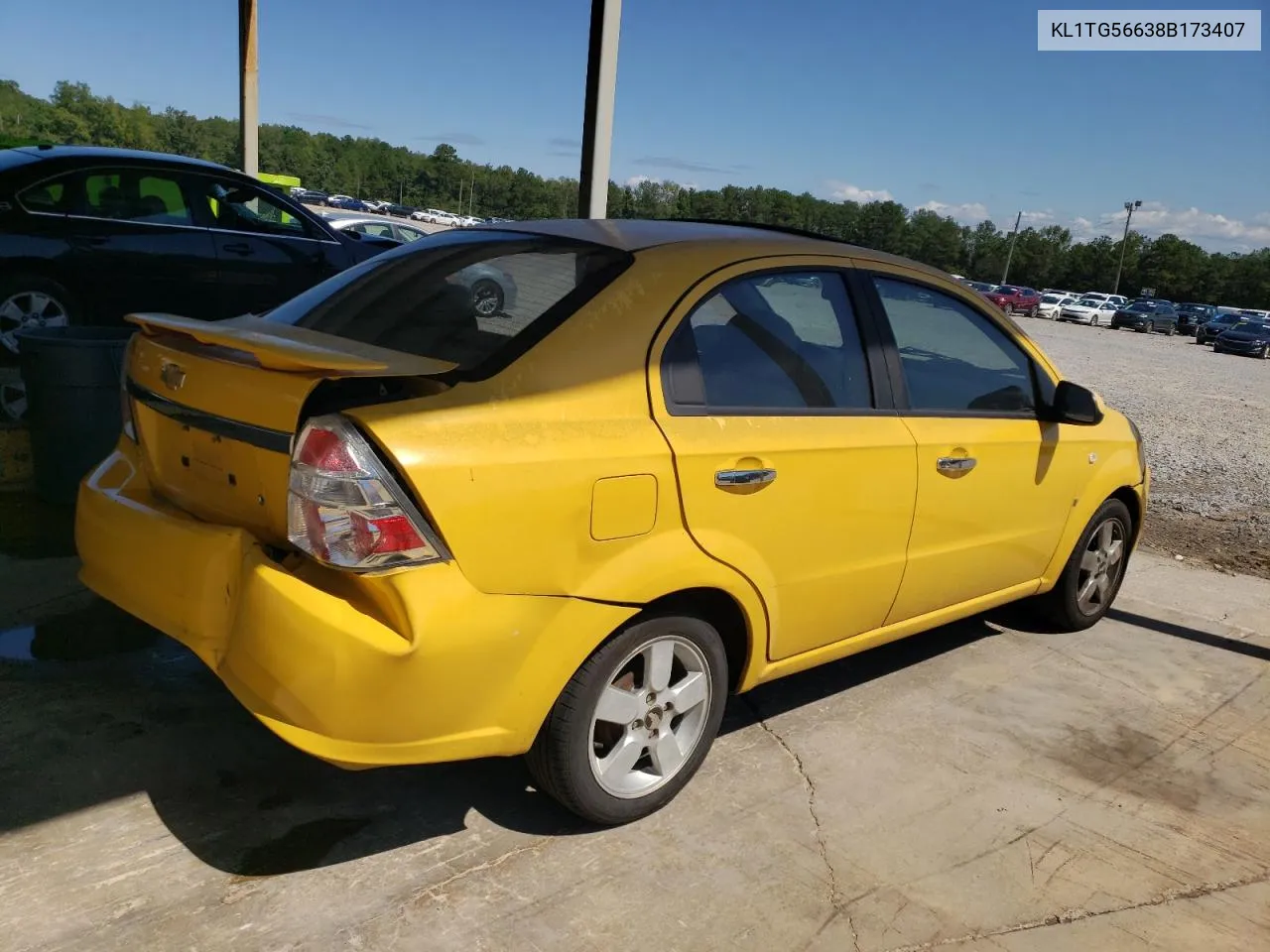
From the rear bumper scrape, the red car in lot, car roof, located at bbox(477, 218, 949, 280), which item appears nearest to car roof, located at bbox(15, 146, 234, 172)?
car roof, located at bbox(477, 218, 949, 280)

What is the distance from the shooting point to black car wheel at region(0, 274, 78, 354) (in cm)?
594

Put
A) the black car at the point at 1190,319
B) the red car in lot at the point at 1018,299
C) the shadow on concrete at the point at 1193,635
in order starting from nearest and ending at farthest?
the shadow on concrete at the point at 1193,635, the red car in lot at the point at 1018,299, the black car at the point at 1190,319

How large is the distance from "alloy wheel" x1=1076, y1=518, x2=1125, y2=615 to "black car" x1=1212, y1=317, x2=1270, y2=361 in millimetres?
37872

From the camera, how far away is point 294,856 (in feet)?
8.45

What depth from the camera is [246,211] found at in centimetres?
713

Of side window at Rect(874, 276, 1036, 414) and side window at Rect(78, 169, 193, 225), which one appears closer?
side window at Rect(874, 276, 1036, 414)

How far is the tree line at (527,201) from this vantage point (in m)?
96.2

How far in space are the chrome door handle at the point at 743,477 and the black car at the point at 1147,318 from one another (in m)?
51.5

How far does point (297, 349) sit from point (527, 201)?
113m

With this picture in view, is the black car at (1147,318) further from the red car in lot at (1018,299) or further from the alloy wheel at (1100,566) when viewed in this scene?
the alloy wheel at (1100,566)

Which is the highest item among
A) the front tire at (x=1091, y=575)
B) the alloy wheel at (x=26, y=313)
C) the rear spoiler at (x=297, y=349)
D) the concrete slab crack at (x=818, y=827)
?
the rear spoiler at (x=297, y=349)

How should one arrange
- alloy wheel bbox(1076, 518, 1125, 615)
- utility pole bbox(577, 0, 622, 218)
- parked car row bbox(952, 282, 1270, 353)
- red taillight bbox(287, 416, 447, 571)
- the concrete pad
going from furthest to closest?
parked car row bbox(952, 282, 1270, 353) < utility pole bbox(577, 0, 622, 218) < alloy wheel bbox(1076, 518, 1125, 615) < the concrete pad < red taillight bbox(287, 416, 447, 571)

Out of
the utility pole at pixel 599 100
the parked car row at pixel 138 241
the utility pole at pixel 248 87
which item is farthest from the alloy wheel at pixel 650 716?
the utility pole at pixel 248 87

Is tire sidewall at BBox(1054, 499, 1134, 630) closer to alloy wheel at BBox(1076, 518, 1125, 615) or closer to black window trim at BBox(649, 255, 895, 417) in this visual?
alloy wheel at BBox(1076, 518, 1125, 615)
